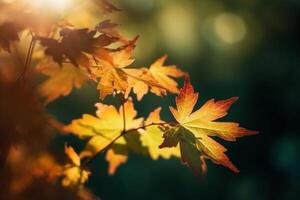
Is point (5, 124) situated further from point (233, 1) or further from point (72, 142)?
point (233, 1)

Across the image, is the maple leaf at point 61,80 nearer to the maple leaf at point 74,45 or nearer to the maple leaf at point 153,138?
the maple leaf at point 153,138

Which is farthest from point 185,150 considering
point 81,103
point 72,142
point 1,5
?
point 72,142

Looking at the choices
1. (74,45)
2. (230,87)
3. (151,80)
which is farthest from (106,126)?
(230,87)

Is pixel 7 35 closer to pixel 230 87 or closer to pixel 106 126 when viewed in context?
pixel 106 126

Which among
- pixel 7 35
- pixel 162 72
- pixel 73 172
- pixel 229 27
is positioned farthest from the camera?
pixel 229 27

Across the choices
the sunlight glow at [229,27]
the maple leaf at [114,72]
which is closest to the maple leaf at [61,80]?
the maple leaf at [114,72]
